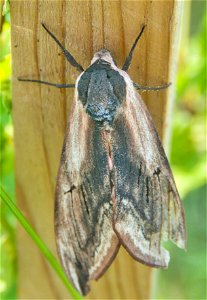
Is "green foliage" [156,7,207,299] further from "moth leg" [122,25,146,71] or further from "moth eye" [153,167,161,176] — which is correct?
"moth leg" [122,25,146,71]

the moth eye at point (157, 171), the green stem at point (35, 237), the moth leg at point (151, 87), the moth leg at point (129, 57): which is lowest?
the green stem at point (35, 237)

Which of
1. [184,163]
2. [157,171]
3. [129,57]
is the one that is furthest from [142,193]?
[184,163]

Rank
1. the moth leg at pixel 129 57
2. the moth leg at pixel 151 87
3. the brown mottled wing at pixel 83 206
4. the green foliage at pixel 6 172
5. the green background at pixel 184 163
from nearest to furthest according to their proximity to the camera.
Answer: the moth leg at pixel 129 57 → the moth leg at pixel 151 87 → the brown mottled wing at pixel 83 206 → the green foliage at pixel 6 172 → the green background at pixel 184 163

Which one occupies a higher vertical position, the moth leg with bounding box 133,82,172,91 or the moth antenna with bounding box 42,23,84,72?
the moth antenna with bounding box 42,23,84,72


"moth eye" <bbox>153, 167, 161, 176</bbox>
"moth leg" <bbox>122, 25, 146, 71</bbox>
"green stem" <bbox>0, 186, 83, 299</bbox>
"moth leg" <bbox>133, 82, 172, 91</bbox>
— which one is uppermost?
"moth leg" <bbox>122, 25, 146, 71</bbox>

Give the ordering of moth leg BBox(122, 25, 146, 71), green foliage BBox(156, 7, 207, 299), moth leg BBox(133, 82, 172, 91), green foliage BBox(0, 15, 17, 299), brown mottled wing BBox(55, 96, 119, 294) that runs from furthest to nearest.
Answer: green foliage BBox(156, 7, 207, 299) → green foliage BBox(0, 15, 17, 299) → brown mottled wing BBox(55, 96, 119, 294) → moth leg BBox(133, 82, 172, 91) → moth leg BBox(122, 25, 146, 71)

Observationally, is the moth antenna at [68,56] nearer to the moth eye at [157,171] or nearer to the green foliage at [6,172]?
the green foliage at [6,172]

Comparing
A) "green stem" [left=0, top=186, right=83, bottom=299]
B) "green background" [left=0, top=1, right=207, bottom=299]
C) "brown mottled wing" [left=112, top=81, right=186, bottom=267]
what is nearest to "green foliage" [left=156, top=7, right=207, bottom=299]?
"green background" [left=0, top=1, right=207, bottom=299]

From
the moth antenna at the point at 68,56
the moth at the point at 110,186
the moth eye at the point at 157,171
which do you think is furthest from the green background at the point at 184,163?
the moth eye at the point at 157,171

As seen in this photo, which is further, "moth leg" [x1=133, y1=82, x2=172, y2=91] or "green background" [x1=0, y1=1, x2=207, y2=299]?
"green background" [x1=0, y1=1, x2=207, y2=299]
